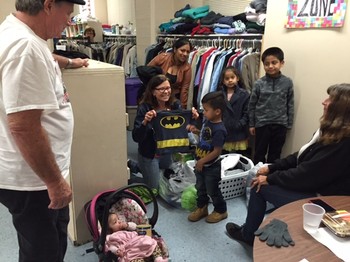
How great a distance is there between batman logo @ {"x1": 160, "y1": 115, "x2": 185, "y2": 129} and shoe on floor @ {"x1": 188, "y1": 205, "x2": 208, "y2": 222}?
0.72 metres

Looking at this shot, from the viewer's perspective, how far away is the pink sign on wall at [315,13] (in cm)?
247

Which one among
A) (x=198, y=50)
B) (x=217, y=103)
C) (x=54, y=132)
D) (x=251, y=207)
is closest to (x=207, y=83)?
(x=198, y=50)

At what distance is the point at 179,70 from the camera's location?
134 inches

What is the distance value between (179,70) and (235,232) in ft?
6.30

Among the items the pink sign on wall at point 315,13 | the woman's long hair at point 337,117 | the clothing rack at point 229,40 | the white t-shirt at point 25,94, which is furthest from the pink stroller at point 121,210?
the clothing rack at point 229,40

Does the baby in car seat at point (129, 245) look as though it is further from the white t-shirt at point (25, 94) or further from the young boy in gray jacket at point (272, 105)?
the young boy in gray jacket at point (272, 105)

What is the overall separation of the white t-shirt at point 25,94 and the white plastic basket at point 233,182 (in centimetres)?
176

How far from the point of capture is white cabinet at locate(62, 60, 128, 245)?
1872 mm

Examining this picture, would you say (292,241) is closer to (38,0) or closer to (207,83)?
(38,0)

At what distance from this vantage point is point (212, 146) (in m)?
2.21

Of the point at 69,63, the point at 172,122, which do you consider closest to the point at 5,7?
the point at 69,63

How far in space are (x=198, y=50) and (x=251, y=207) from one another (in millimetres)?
2385

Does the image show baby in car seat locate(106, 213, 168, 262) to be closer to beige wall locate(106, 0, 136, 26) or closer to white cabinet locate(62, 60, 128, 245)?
white cabinet locate(62, 60, 128, 245)

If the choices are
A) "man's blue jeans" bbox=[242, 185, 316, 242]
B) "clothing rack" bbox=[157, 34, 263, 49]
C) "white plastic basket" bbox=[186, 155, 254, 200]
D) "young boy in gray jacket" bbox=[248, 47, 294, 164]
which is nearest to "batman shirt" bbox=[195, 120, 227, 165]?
"man's blue jeans" bbox=[242, 185, 316, 242]
